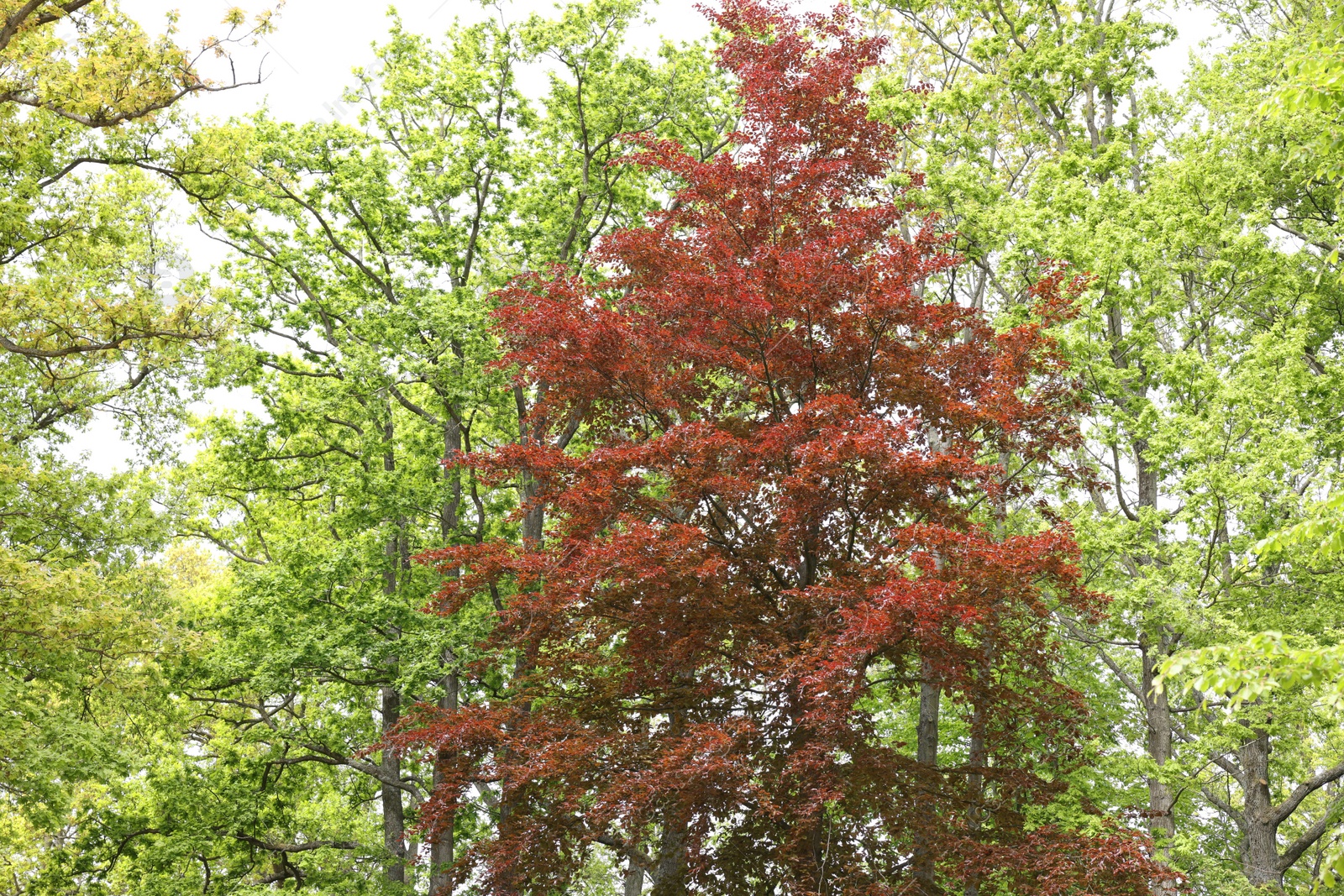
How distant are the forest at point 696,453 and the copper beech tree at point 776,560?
68mm

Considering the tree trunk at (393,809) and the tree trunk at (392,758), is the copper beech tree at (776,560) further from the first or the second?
the tree trunk at (393,809)

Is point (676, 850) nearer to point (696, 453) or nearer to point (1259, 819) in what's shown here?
point (696, 453)

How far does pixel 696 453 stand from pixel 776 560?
1321mm

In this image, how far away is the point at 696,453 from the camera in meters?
8.81

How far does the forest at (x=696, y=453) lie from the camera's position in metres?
8.82

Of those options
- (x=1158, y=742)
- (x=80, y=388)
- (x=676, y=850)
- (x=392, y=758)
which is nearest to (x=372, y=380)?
(x=80, y=388)

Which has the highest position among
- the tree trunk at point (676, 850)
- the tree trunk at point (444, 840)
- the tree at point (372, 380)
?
the tree at point (372, 380)

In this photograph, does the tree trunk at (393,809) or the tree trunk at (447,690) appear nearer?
the tree trunk at (447,690)

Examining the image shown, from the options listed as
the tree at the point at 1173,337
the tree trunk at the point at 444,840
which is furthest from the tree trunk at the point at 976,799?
the tree trunk at the point at 444,840

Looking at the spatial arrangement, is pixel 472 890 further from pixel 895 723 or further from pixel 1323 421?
pixel 1323 421

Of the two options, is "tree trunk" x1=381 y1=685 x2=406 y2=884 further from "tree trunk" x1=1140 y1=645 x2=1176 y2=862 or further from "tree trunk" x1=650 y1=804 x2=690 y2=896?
"tree trunk" x1=1140 y1=645 x2=1176 y2=862

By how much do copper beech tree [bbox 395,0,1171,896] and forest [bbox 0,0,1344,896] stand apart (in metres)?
0.07

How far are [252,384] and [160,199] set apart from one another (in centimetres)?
313

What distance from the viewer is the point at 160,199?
15508mm
